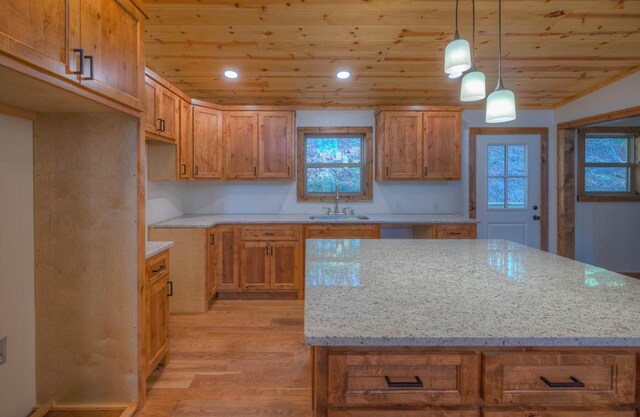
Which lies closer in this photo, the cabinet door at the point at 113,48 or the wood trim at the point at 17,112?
the cabinet door at the point at 113,48

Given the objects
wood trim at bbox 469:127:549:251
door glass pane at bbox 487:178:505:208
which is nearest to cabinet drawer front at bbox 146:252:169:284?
wood trim at bbox 469:127:549:251

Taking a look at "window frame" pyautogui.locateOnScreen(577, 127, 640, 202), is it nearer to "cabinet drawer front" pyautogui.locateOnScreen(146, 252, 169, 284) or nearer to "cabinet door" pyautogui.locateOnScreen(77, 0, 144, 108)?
"cabinet drawer front" pyautogui.locateOnScreen(146, 252, 169, 284)

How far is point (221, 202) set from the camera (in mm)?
4574

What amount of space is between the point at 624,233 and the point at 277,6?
5.34 meters

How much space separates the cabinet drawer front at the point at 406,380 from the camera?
3.22 ft

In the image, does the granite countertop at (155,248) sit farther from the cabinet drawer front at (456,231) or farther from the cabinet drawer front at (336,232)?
the cabinet drawer front at (456,231)

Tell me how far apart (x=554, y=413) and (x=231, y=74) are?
3.69 m

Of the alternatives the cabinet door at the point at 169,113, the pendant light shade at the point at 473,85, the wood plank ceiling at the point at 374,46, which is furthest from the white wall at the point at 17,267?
the pendant light shade at the point at 473,85

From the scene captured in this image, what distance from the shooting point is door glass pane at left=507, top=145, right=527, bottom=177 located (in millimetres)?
4645

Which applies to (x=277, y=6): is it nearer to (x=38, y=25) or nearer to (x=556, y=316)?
(x=38, y=25)

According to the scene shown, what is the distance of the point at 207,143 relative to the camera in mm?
4004

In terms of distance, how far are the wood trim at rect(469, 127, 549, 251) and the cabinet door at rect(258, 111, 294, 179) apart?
2338mm

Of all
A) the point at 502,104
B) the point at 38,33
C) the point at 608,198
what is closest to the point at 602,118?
the point at 608,198

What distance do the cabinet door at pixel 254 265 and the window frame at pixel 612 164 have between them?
4.24 meters
